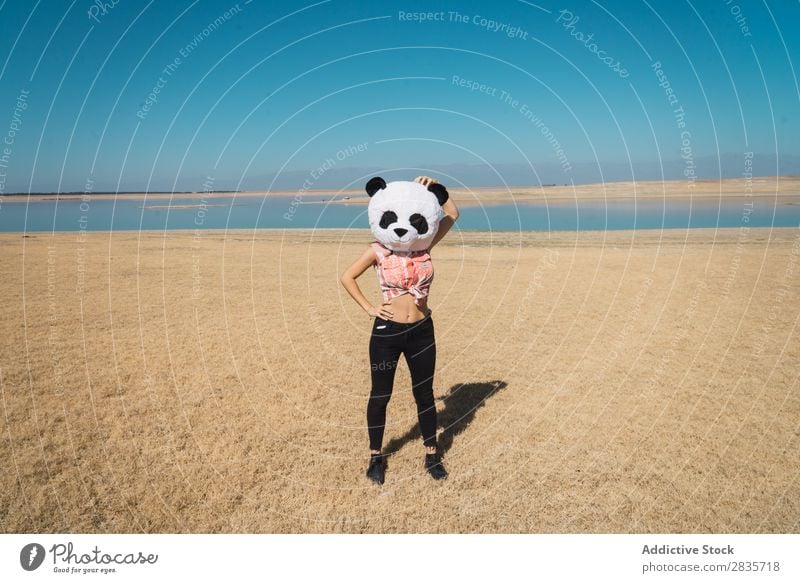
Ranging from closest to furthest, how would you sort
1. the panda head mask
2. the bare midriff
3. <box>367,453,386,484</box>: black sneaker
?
the panda head mask → the bare midriff → <box>367,453,386,484</box>: black sneaker

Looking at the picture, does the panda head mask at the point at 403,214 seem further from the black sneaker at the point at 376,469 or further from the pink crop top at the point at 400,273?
the black sneaker at the point at 376,469

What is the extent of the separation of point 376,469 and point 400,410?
2.11 metres

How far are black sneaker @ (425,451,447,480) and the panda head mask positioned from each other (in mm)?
2799

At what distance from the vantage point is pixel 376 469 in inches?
254

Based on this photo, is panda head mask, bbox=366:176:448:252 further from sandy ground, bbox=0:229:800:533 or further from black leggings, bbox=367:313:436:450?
sandy ground, bbox=0:229:800:533

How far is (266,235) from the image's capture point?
120 ft

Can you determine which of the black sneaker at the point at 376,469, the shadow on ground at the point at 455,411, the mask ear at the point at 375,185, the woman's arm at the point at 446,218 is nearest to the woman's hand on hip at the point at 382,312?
the woman's arm at the point at 446,218

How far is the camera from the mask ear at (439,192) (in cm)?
593

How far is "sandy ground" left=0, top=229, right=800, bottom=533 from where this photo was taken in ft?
19.3

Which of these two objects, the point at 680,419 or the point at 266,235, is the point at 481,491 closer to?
the point at 680,419

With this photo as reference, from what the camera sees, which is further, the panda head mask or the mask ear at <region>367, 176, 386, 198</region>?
the mask ear at <region>367, 176, 386, 198</region>
